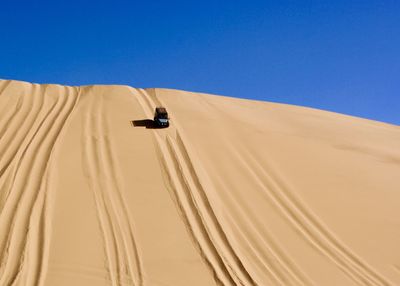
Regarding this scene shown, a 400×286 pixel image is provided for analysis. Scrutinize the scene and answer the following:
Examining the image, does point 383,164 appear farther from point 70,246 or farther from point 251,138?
point 70,246

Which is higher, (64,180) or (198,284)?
(64,180)

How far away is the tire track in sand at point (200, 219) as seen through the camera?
1189 centimetres

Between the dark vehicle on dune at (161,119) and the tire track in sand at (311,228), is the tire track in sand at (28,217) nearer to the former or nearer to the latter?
the dark vehicle on dune at (161,119)

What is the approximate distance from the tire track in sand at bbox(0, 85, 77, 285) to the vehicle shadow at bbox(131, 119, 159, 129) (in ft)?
12.2

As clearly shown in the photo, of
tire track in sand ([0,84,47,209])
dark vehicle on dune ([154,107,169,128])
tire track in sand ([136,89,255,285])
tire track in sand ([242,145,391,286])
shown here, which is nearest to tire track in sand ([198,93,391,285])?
tire track in sand ([242,145,391,286])

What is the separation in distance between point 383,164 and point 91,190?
12128 mm

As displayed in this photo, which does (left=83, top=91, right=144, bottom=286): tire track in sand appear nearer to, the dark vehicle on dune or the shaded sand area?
the shaded sand area

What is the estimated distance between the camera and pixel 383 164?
67.5 feet

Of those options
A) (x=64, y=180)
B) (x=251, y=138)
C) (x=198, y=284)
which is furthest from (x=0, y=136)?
(x=198, y=284)

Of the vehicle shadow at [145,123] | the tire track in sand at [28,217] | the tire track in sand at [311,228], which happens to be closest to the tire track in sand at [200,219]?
the vehicle shadow at [145,123]

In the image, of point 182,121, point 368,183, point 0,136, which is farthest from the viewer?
point 182,121

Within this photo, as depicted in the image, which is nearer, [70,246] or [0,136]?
Result: [70,246]

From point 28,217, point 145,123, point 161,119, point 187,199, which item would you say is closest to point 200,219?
point 187,199

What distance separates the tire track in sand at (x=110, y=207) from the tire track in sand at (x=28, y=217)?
4.66ft
